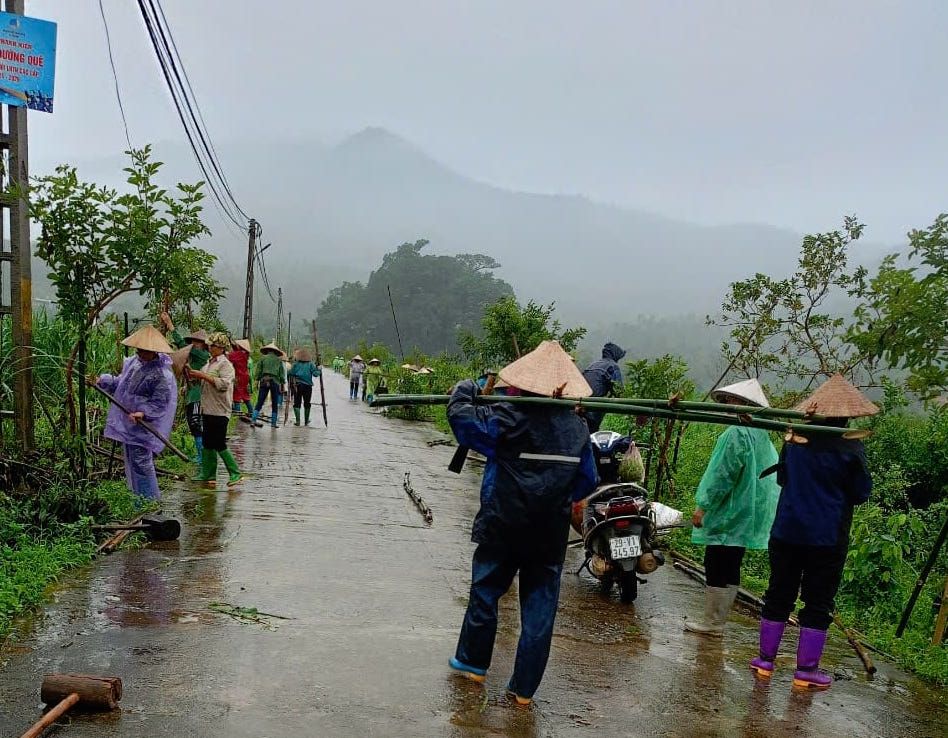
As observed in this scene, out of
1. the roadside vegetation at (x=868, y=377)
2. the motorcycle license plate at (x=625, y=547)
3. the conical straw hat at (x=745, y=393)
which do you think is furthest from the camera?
the motorcycle license plate at (x=625, y=547)

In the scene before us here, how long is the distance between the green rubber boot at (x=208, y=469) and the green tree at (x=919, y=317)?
21.5 feet

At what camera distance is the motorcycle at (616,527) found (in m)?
5.72

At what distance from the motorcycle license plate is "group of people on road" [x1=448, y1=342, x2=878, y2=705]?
502 mm

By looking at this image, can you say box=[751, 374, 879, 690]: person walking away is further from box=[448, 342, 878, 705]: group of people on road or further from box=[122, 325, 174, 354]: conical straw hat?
box=[122, 325, 174, 354]: conical straw hat

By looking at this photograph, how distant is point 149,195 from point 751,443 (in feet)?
18.9

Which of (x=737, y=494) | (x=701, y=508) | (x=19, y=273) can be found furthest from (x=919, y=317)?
(x=19, y=273)

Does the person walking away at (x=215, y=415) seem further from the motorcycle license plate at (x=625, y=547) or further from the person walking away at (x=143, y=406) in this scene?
the motorcycle license plate at (x=625, y=547)

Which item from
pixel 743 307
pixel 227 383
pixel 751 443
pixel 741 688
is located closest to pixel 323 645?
pixel 741 688

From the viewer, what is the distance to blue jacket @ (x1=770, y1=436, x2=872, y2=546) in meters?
4.49

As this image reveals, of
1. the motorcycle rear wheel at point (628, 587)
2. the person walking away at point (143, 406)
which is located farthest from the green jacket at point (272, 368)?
the motorcycle rear wheel at point (628, 587)

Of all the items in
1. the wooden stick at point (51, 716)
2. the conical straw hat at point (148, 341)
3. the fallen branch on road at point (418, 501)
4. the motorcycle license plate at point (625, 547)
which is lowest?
the fallen branch on road at point (418, 501)

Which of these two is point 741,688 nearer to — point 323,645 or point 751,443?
point 751,443

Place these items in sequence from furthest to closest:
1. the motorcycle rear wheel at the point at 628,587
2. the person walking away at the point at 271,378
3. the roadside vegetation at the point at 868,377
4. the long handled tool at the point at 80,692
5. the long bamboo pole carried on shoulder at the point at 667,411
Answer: the person walking away at the point at 271,378 → the motorcycle rear wheel at the point at 628,587 → the roadside vegetation at the point at 868,377 → the long bamboo pole carried on shoulder at the point at 667,411 → the long handled tool at the point at 80,692

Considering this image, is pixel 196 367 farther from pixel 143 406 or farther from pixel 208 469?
pixel 143 406
